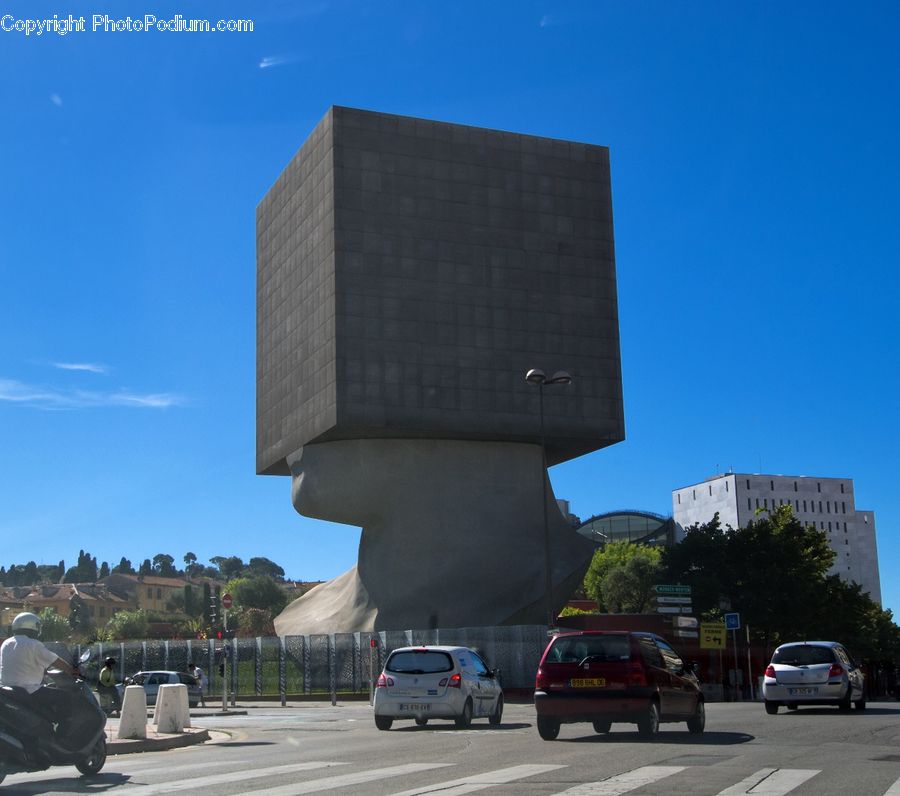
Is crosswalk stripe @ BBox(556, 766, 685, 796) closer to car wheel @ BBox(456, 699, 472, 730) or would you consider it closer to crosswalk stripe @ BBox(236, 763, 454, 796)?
crosswalk stripe @ BBox(236, 763, 454, 796)

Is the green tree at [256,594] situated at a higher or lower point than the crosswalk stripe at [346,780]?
higher

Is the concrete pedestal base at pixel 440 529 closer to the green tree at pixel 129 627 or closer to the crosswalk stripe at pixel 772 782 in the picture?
the crosswalk stripe at pixel 772 782

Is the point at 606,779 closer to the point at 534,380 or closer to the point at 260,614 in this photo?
the point at 534,380

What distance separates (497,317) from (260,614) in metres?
54.9

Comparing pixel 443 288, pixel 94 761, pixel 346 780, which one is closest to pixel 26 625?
pixel 94 761

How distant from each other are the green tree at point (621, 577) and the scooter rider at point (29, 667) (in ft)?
337

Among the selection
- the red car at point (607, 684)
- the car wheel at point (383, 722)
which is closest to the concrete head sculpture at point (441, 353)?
the car wheel at point (383, 722)

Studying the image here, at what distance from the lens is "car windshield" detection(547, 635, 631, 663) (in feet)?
54.6

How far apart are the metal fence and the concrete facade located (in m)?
11.1

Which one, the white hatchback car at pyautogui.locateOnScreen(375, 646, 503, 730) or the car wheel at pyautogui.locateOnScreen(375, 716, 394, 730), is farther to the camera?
the car wheel at pyautogui.locateOnScreen(375, 716, 394, 730)

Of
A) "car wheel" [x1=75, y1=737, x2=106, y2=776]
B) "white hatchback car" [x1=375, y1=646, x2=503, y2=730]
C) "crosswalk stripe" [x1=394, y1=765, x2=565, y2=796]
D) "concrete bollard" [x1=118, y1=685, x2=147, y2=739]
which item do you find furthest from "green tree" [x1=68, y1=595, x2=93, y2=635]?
"crosswalk stripe" [x1=394, y1=765, x2=565, y2=796]

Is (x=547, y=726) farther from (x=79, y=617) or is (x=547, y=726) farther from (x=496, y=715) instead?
(x=79, y=617)

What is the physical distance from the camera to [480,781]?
36.3ft

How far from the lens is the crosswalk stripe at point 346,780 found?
10422mm
